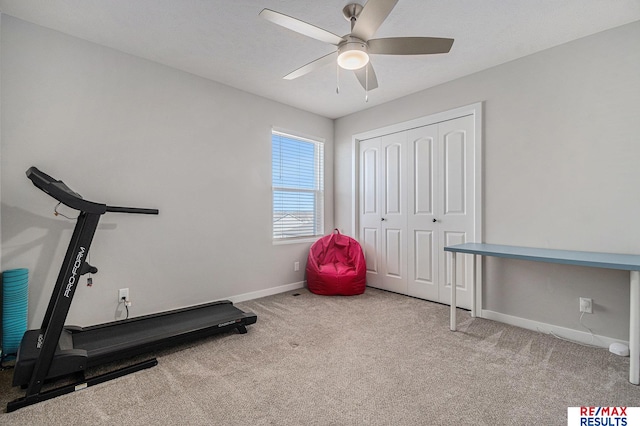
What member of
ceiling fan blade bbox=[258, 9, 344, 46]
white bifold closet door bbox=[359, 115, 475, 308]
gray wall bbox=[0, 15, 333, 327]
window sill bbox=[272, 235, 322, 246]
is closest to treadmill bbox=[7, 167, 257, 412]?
gray wall bbox=[0, 15, 333, 327]

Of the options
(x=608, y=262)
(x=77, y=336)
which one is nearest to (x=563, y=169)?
(x=608, y=262)

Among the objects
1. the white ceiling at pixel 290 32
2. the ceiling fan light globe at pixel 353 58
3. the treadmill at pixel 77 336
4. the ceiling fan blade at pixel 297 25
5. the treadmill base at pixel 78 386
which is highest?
the white ceiling at pixel 290 32

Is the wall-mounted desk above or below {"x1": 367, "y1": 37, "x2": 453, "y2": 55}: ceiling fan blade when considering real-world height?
below

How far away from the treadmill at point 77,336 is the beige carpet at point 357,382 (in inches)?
4.0

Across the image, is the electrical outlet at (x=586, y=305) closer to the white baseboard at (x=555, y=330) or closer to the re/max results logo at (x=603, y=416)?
the white baseboard at (x=555, y=330)

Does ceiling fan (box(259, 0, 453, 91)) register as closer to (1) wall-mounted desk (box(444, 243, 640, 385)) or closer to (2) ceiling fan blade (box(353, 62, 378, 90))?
(2) ceiling fan blade (box(353, 62, 378, 90))

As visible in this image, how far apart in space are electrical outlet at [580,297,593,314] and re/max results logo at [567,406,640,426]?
1049mm

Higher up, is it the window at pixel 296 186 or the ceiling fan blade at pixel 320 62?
the ceiling fan blade at pixel 320 62

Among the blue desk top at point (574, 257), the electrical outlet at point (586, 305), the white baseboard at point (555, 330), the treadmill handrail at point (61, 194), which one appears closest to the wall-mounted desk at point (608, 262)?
the blue desk top at point (574, 257)

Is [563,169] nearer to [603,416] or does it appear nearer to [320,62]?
[603,416]

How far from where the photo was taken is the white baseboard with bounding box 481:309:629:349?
96.3 inches

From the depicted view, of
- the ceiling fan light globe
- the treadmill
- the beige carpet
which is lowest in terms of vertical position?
the beige carpet

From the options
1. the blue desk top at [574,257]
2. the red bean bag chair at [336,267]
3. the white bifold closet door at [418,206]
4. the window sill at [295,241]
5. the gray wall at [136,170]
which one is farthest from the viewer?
the window sill at [295,241]

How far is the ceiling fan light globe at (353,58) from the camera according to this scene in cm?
196
